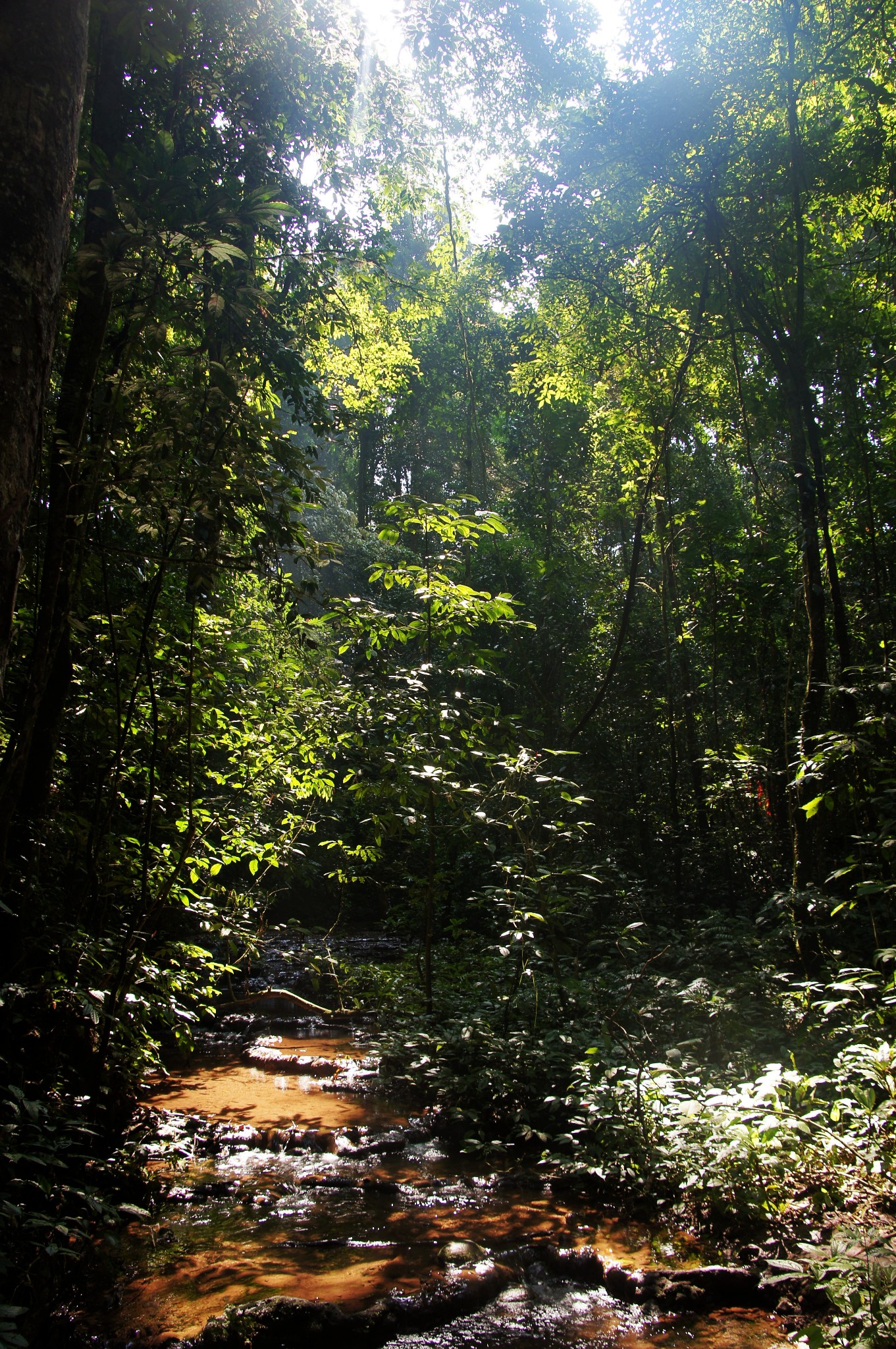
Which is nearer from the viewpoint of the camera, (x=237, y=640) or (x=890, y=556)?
(x=237, y=640)

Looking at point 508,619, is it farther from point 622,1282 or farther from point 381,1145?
point 622,1282

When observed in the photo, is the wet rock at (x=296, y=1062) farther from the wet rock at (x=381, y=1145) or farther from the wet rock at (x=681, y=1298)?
the wet rock at (x=681, y=1298)

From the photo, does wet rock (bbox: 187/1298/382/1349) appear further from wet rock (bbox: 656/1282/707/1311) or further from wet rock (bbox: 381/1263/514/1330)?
wet rock (bbox: 656/1282/707/1311)

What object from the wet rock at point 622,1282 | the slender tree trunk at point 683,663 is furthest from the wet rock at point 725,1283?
the slender tree trunk at point 683,663

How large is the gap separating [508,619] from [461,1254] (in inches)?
266

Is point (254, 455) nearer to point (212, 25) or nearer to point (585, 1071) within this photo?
point (585, 1071)

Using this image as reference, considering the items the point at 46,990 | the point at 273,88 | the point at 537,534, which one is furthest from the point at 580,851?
the point at 273,88

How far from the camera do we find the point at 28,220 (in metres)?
1.85

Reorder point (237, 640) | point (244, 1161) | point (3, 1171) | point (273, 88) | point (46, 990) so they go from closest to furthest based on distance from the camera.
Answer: point (3, 1171) → point (46, 990) → point (244, 1161) → point (237, 640) → point (273, 88)

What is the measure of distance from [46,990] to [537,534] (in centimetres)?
1264

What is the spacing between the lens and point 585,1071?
499 cm

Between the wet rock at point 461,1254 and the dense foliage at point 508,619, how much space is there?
3.07 ft

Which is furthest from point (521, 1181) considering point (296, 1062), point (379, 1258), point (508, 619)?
point (508, 619)

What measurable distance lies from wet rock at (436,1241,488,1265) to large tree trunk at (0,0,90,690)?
3.28 metres
